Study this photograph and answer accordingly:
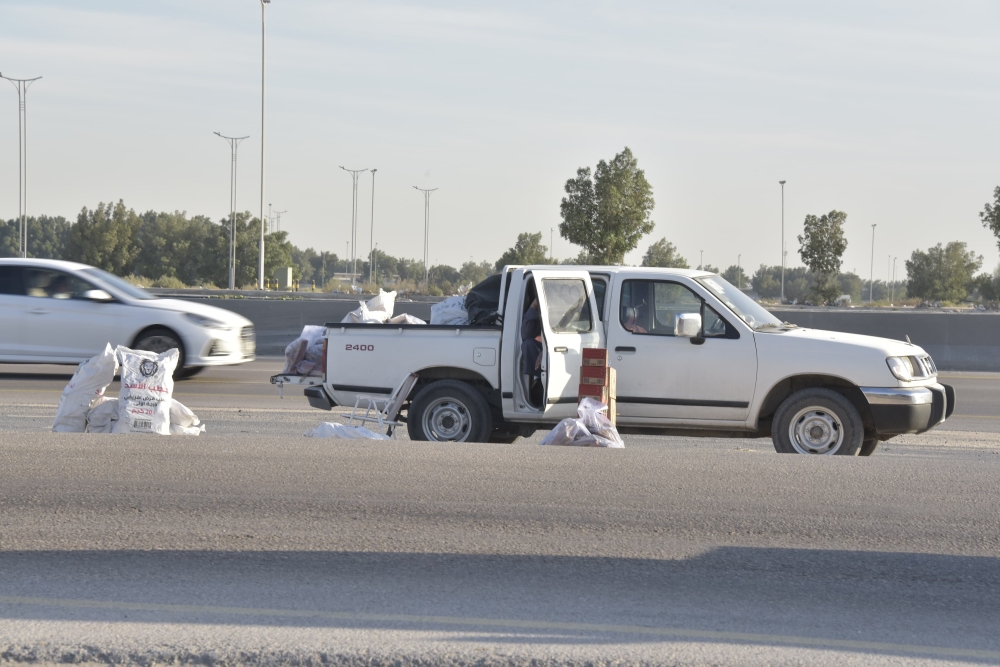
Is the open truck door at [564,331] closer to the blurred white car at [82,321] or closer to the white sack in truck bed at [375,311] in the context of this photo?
the white sack in truck bed at [375,311]

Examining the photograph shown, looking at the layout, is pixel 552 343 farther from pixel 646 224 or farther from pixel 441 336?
pixel 646 224

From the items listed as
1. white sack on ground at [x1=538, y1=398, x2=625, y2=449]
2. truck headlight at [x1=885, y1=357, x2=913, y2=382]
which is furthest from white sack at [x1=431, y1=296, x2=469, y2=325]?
truck headlight at [x1=885, y1=357, x2=913, y2=382]

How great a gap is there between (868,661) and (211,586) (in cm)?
307

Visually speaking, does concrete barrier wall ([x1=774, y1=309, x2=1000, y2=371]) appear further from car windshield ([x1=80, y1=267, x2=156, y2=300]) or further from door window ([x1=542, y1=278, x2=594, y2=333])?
door window ([x1=542, y1=278, x2=594, y2=333])

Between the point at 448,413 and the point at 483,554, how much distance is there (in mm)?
3877

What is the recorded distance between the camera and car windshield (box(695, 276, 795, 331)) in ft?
31.6

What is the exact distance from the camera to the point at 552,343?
31.1 ft

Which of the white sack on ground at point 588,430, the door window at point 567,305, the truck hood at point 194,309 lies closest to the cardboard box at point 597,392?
the white sack on ground at point 588,430

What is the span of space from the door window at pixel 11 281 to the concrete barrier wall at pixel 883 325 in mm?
7580

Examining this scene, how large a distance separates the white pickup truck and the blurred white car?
6.35 m

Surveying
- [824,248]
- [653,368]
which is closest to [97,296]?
[653,368]

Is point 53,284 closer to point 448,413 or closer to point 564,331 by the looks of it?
point 448,413

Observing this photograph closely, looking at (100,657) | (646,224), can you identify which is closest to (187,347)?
(100,657)

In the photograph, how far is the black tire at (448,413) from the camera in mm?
9656
